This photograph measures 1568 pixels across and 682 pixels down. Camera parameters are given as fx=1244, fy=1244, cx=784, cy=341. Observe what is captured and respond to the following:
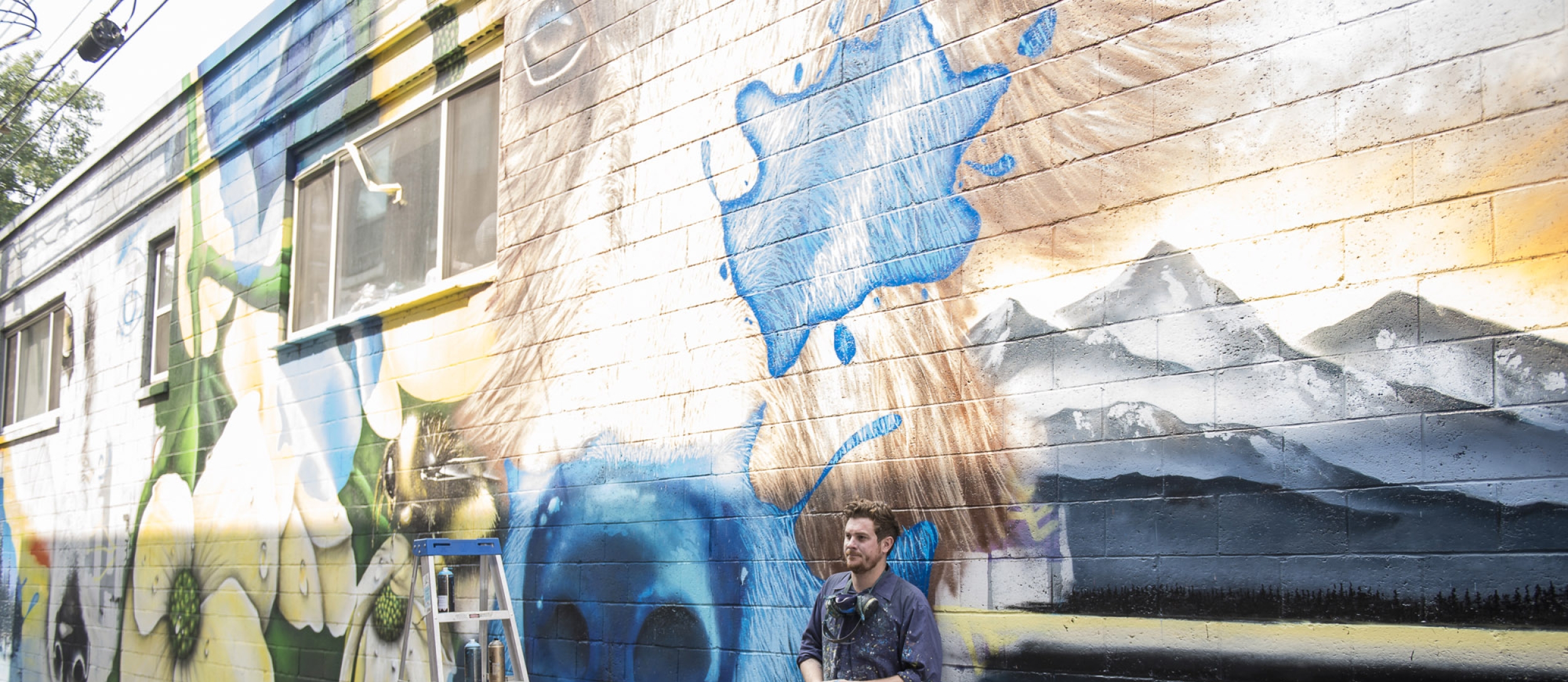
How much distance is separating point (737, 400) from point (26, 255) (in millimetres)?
11868

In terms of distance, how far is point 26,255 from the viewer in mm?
13758

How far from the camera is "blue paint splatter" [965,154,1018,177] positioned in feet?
14.2

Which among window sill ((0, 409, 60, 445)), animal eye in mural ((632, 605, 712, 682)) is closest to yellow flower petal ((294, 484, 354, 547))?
animal eye in mural ((632, 605, 712, 682))

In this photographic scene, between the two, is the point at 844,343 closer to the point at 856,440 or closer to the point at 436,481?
the point at 856,440

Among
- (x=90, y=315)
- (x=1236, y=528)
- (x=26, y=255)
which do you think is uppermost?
(x=26, y=255)

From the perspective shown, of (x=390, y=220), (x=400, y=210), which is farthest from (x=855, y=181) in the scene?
(x=390, y=220)

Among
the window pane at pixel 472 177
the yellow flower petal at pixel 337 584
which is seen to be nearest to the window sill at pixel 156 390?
the yellow flower petal at pixel 337 584

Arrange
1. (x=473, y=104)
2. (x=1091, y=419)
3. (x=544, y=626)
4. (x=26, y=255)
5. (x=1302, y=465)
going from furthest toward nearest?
(x=26, y=255)
(x=473, y=104)
(x=544, y=626)
(x=1091, y=419)
(x=1302, y=465)

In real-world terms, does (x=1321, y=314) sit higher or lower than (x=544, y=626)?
higher

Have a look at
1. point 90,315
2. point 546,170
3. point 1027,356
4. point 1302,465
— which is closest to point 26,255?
point 90,315

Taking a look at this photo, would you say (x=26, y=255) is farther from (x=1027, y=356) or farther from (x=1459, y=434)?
(x=1459, y=434)

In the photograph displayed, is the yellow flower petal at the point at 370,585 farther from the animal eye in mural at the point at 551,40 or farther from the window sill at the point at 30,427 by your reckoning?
the window sill at the point at 30,427

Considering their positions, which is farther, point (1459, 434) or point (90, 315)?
point (90, 315)

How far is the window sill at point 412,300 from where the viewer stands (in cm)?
678
